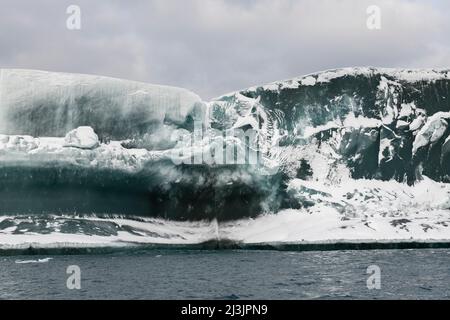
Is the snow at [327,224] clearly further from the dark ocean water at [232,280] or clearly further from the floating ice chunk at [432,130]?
the dark ocean water at [232,280]

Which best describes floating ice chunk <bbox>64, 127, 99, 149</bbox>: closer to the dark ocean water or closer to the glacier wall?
the glacier wall

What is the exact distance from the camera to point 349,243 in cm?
9144

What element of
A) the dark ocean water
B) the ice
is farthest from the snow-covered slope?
the dark ocean water

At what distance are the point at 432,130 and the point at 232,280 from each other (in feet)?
231

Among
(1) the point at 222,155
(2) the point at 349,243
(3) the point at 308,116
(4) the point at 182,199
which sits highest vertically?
(3) the point at 308,116

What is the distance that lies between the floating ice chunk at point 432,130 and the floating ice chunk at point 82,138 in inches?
2146

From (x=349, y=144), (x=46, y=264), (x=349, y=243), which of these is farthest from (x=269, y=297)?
(x=349, y=144)

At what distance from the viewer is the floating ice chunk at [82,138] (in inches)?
3925

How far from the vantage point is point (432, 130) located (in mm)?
107250

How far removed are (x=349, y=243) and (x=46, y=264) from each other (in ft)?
148

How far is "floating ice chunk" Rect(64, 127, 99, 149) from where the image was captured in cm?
9969

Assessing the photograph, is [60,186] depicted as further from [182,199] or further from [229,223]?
[229,223]
